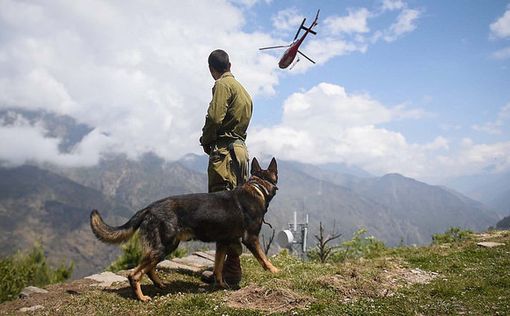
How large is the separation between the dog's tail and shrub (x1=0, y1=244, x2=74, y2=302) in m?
5.61

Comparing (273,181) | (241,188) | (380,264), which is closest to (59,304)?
(241,188)

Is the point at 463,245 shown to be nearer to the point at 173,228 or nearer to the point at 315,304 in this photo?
the point at 315,304

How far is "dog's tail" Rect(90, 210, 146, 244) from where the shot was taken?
740 cm

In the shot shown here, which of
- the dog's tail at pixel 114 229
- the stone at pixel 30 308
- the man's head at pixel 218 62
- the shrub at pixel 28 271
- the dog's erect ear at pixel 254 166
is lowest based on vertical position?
the shrub at pixel 28 271

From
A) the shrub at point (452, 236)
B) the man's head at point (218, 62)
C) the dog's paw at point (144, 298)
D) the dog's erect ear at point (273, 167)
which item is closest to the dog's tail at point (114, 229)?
the dog's paw at point (144, 298)

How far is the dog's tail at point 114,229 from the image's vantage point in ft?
24.3

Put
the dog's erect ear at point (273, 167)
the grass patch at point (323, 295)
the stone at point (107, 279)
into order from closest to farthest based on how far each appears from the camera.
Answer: the grass patch at point (323, 295)
the dog's erect ear at point (273, 167)
the stone at point (107, 279)

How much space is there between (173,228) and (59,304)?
8.63 feet

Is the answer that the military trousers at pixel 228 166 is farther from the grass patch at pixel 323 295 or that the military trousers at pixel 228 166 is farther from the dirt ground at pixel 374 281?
the dirt ground at pixel 374 281

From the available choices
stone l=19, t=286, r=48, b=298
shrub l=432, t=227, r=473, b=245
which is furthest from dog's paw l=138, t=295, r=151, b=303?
shrub l=432, t=227, r=473, b=245

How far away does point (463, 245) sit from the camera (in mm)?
12750

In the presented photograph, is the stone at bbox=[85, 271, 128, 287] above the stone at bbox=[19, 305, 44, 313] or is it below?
above

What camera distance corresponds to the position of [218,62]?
335 inches

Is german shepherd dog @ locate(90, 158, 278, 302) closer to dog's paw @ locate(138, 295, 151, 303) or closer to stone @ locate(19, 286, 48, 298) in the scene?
dog's paw @ locate(138, 295, 151, 303)
